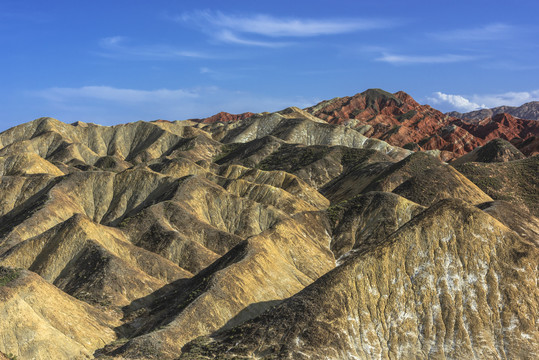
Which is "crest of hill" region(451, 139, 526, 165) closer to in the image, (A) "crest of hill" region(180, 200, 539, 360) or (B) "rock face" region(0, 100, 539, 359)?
(B) "rock face" region(0, 100, 539, 359)

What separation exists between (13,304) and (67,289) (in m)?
21.2

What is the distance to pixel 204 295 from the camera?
252 ft

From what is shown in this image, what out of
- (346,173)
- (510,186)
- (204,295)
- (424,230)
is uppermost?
(510,186)

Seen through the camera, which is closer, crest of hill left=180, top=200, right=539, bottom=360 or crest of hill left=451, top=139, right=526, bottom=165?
crest of hill left=180, top=200, right=539, bottom=360

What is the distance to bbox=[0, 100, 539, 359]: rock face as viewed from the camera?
66250mm

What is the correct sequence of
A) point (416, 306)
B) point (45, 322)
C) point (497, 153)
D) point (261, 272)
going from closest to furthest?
1. point (416, 306)
2. point (45, 322)
3. point (261, 272)
4. point (497, 153)

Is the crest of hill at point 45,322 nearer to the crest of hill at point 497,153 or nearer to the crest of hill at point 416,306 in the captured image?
the crest of hill at point 416,306

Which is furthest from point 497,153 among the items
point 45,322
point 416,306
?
point 45,322

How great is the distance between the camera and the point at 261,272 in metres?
87.1

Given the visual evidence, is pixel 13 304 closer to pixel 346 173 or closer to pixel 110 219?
pixel 110 219

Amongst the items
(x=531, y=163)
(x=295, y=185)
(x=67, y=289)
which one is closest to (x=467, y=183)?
(x=531, y=163)

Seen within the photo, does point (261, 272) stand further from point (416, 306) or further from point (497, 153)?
point (497, 153)

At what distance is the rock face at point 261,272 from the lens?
217ft

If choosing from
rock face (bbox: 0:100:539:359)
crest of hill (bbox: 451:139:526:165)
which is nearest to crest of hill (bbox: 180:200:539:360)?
rock face (bbox: 0:100:539:359)
